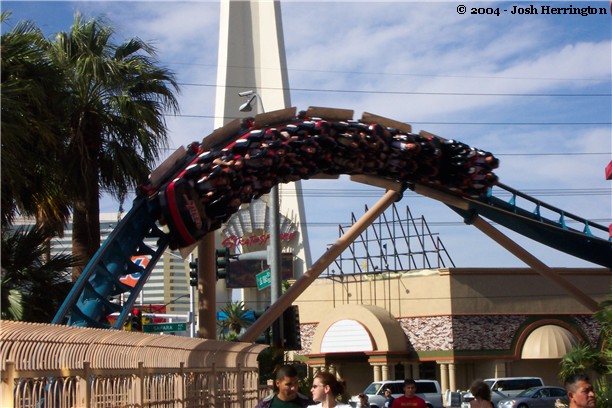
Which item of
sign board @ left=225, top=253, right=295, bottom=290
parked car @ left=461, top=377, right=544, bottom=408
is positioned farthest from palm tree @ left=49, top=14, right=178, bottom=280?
sign board @ left=225, top=253, right=295, bottom=290

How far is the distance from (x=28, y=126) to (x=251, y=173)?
19.4 feet

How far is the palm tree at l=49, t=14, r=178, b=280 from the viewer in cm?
2278

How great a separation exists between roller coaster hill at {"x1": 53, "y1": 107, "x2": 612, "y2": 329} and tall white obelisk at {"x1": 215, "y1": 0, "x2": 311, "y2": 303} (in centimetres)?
6102

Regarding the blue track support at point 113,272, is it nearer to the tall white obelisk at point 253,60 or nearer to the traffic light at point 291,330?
the traffic light at point 291,330

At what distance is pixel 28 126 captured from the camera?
735 inches

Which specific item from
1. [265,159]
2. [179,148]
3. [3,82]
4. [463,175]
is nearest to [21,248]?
[3,82]

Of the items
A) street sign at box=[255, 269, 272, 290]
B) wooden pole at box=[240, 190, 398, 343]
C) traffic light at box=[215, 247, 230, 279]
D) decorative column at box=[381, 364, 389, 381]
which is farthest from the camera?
decorative column at box=[381, 364, 389, 381]

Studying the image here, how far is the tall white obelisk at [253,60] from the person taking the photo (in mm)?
90375

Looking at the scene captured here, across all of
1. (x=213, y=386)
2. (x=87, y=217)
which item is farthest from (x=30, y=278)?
(x=213, y=386)

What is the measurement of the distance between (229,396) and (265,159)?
23.5ft

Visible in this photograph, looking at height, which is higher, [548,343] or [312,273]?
[312,273]

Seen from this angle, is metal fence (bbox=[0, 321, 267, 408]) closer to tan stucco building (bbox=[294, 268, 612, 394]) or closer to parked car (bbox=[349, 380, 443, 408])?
parked car (bbox=[349, 380, 443, 408])

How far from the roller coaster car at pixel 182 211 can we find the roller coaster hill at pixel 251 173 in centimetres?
2

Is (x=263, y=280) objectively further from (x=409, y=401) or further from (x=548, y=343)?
(x=548, y=343)
